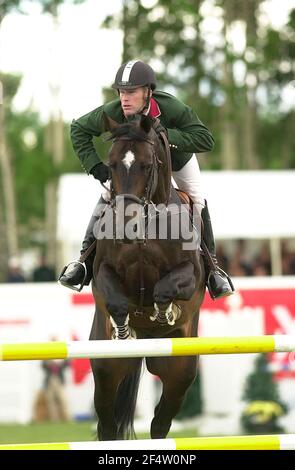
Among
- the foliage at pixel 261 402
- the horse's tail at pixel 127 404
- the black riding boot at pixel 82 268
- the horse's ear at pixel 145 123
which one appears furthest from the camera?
the foliage at pixel 261 402

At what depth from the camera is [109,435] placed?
7.02 m

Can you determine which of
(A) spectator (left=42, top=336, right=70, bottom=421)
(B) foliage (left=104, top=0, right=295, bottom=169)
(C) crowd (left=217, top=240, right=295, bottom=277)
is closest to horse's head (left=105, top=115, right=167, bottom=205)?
(A) spectator (left=42, top=336, right=70, bottom=421)

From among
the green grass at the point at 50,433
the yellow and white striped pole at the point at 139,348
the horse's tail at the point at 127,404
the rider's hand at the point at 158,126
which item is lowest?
the green grass at the point at 50,433

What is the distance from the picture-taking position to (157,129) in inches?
244

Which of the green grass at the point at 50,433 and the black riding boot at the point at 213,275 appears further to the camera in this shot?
the green grass at the point at 50,433

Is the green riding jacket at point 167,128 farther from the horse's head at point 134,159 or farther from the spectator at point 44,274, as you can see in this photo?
the spectator at point 44,274

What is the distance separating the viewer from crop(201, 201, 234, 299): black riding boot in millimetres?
6785

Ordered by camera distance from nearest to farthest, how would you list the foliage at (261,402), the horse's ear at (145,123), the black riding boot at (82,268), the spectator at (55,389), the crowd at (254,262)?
the horse's ear at (145,123)
the black riding boot at (82,268)
the foliage at (261,402)
the spectator at (55,389)
the crowd at (254,262)

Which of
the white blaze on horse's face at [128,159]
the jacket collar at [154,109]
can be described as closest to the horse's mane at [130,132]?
the white blaze on horse's face at [128,159]

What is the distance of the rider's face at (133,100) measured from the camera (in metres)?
6.23

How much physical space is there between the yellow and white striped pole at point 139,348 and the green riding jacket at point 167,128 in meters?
1.37

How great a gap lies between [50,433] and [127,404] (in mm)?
5045

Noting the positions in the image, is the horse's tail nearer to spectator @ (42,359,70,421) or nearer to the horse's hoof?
the horse's hoof

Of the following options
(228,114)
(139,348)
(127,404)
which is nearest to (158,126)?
(139,348)
